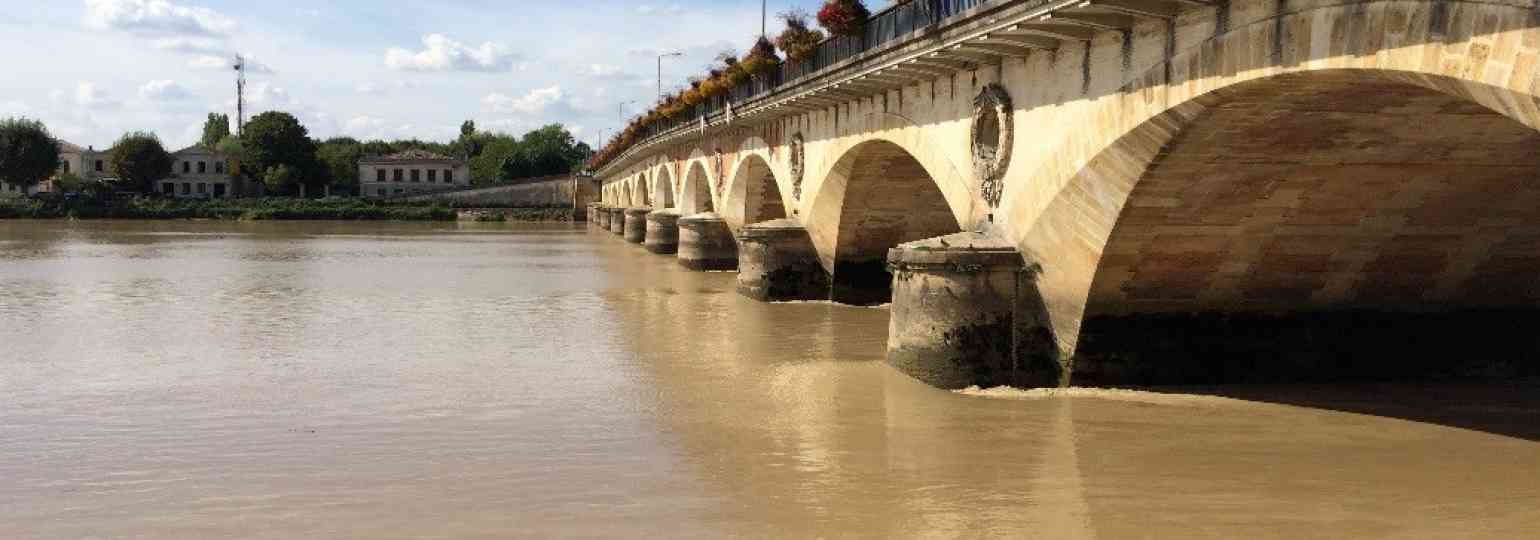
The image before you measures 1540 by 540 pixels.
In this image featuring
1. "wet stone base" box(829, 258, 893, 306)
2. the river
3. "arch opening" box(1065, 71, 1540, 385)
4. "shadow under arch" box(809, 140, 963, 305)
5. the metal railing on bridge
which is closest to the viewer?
the river

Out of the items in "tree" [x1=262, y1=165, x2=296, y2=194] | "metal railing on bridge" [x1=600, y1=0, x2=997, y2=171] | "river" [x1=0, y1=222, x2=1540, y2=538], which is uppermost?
"metal railing on bridge" [x1=600, y1=0, x2=997, y2=171]

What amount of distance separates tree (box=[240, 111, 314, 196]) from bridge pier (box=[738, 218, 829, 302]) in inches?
→ 3978

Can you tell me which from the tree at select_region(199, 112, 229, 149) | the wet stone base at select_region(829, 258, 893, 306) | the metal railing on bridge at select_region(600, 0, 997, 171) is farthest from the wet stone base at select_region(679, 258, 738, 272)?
the tree at select_region(199, 112, 229, 149)

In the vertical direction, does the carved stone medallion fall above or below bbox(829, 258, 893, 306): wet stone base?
above

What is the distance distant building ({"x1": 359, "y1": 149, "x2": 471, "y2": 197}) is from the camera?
5522 inches

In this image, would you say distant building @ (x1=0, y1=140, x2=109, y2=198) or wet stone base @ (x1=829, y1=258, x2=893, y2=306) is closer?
wet stone base @ (x1=829, y1=258, x2=893, y2=306)

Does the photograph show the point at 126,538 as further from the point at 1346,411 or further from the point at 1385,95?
the point at 1346,411

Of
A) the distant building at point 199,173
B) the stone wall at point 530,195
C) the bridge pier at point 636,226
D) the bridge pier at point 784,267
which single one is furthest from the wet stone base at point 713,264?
the distant building at point 199,173

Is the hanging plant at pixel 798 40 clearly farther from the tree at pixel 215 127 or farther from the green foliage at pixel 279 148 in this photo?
the tree at pixel 215 127

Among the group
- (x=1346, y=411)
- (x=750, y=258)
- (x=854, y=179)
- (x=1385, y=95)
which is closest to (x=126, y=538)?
(x=1385, y=95)

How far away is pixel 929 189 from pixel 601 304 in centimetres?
712

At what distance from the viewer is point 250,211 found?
99.7m

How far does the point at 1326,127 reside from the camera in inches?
509

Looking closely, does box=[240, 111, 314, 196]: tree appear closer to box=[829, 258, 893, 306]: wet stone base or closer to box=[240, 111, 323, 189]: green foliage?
box=[240, 111, 323, 189]: green foliage
